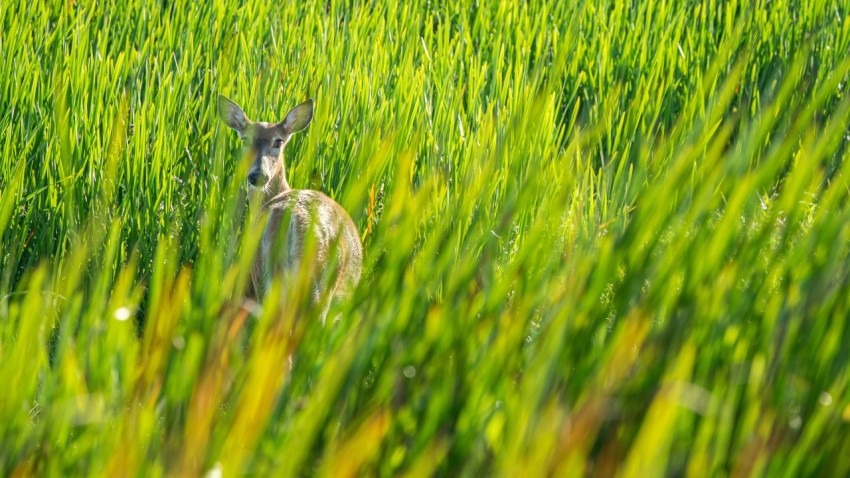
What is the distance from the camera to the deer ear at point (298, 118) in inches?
147

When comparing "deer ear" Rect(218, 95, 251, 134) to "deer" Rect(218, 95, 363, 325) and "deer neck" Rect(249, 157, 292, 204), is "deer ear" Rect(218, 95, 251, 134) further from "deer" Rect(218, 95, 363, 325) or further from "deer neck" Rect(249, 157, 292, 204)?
"deer neck" Rect(249, 157, 292, 204)

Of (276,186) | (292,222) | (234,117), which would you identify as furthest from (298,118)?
(292,222)

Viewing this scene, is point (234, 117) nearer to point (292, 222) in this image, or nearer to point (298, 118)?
point (298, 118)

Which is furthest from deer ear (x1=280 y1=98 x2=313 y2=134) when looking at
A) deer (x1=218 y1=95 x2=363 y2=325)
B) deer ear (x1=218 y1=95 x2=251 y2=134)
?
deer ear (x1=218 y1=95 x2=251 y2=134)

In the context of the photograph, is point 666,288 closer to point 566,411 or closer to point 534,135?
point 566,411

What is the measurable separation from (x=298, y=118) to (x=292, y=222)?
2.08 ft

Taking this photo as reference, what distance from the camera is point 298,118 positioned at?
12.5 ft

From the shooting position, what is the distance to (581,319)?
180 cm

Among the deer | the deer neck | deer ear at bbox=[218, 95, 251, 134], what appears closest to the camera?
the deer

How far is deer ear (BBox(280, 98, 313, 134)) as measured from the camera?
12.3 feet

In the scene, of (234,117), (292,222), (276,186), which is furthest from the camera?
(276,186)

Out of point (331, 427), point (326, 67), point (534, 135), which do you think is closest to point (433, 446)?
point (331, 427)

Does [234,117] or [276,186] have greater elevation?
[234,117]

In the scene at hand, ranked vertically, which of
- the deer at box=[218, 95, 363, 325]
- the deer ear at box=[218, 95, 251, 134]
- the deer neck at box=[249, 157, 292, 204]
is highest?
the deer ear at box=[218, 95, 251, 134]
